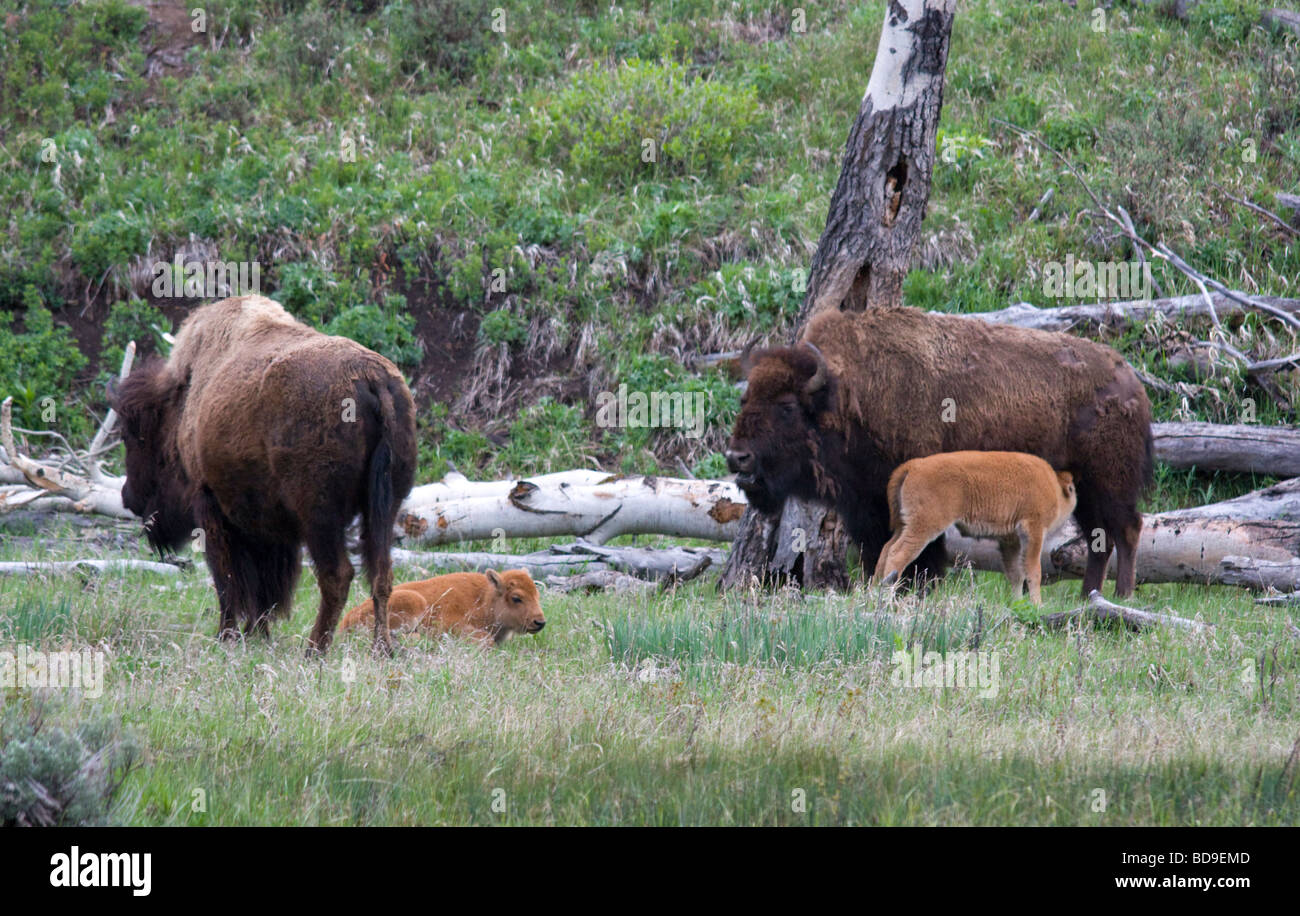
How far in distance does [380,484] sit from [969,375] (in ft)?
14.7

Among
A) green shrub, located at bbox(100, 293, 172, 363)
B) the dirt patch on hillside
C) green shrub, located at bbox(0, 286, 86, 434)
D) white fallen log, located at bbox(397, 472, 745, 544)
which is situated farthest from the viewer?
the dirt patch on hillside

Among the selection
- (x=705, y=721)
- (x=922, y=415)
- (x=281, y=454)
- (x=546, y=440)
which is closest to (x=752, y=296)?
(x=546, y=440)

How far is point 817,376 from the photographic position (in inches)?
347

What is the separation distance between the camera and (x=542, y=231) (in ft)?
54.6

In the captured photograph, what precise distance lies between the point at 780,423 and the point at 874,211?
2.09 meters

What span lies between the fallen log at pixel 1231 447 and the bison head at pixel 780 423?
440 cm

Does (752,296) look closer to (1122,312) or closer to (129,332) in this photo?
(1122,312)

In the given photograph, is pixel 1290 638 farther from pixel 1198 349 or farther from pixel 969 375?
pixel 1198 349

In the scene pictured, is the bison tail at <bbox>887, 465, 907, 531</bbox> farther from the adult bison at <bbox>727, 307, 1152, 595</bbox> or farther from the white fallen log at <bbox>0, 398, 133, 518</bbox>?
the white fallen log at <bbox>0, 398, 133, 518</bbox>

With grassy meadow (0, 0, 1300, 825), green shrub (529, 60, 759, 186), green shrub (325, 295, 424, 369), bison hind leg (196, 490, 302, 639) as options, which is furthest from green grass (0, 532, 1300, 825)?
green shrub (529, 60, 759, 186)

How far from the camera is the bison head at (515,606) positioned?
854 cm

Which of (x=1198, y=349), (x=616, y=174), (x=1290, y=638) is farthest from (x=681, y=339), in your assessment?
(x=1290, y=638)

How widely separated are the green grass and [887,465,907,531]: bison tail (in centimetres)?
101

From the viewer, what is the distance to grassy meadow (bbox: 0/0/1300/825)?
487 centimetres
